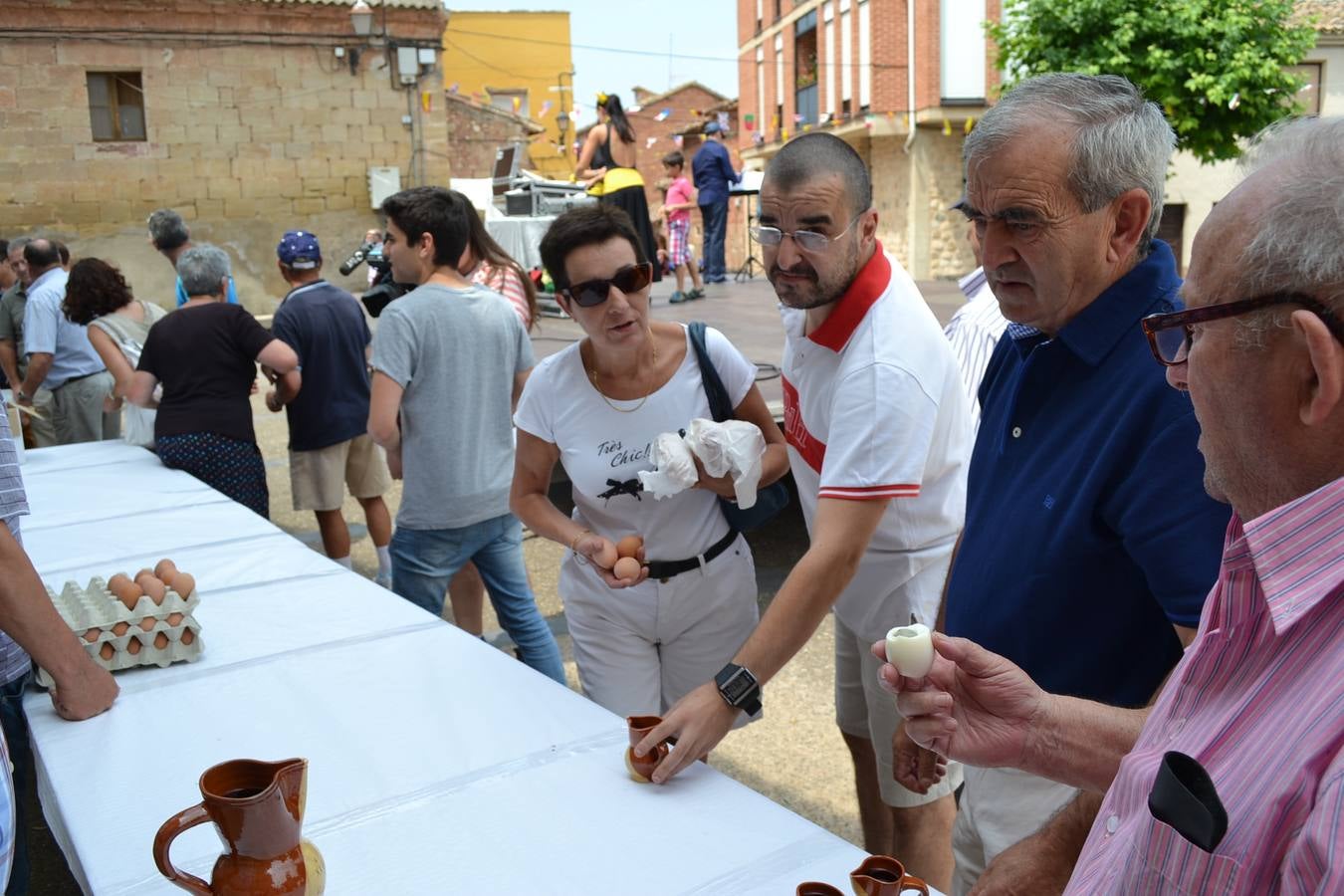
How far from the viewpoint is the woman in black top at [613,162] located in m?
9.04

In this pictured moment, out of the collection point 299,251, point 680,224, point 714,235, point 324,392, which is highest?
point 680,224

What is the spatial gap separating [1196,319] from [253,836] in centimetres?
117

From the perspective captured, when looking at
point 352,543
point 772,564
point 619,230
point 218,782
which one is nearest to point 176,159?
point 352,543

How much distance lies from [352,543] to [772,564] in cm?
257

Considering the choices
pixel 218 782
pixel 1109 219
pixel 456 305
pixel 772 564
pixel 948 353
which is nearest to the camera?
pixel 218 782

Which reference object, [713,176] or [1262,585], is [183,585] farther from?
[713,176]

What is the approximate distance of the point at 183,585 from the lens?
2.58 meters

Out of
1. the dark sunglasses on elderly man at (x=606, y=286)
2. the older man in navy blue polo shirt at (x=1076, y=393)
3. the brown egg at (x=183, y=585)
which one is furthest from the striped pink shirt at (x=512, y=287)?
the older man in navy blue polo shirt at (x=1076, y=393)

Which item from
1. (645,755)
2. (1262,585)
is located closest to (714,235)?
(645,755)

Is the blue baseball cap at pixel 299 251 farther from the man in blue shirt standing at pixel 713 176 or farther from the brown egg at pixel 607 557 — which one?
the man in blue shirt standing at pixel 713 176

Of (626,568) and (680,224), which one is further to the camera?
(680,224)

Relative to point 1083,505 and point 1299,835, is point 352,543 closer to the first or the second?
point 1083,505

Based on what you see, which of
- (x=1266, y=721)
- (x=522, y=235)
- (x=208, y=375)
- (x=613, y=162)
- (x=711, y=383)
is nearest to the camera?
(x=1266, y=721)

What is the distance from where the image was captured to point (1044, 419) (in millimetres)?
1645
